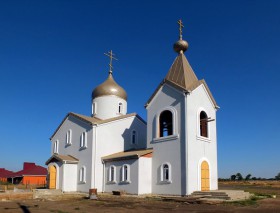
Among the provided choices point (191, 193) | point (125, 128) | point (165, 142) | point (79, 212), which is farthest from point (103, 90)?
point (79, 212)

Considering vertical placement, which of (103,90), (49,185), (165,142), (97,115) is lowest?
(49,185)

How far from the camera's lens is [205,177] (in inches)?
782

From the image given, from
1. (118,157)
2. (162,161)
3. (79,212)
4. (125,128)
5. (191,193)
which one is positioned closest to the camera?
(79,212)

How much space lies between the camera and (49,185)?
24.4 meters

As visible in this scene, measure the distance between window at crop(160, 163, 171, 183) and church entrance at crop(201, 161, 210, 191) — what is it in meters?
2.14

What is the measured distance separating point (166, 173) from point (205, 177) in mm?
2535

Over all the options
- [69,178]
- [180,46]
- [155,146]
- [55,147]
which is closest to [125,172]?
[155,146]

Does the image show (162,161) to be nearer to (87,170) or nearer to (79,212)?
(87,170)

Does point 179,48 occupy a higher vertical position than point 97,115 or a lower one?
higher

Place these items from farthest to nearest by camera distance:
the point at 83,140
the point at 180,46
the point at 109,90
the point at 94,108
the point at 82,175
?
the point at 94,108 → the point at 109,90 → the point at 83,140 → the point at 82,175 → the point at 180,46

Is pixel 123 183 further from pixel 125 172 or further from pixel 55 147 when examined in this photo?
pixel 55 147

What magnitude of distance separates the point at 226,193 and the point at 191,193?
6.97 ft

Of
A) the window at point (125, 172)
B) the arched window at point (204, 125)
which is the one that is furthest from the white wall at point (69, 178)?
the arched window at point (204, 125)

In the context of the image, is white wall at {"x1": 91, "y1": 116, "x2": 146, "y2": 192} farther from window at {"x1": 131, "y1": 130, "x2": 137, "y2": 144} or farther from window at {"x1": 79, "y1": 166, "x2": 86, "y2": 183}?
window at {"x1": 79, "y1": 166, "x2": 86, "y2": 183}
